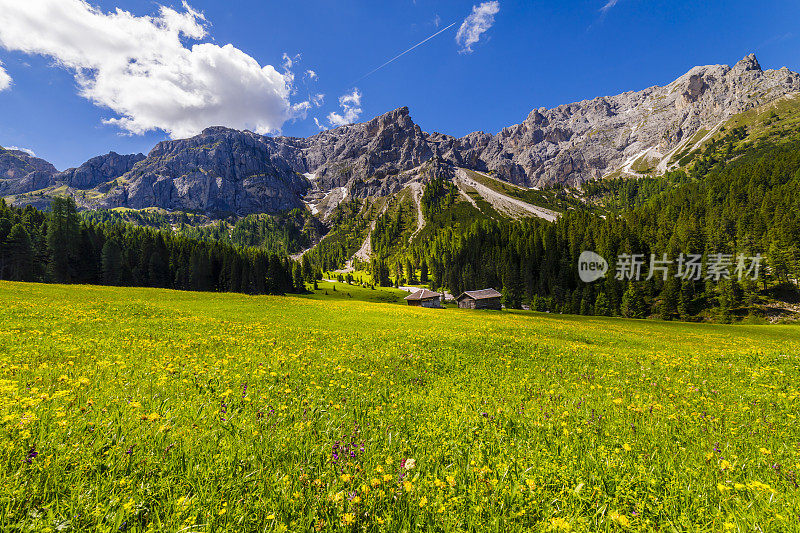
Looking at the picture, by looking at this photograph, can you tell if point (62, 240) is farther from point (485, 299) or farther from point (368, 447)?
point (485, 299)

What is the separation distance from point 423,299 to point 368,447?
3745 inches

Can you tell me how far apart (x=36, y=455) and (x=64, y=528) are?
134cm

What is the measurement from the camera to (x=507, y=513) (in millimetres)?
3387

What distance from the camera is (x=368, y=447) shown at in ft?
14.6

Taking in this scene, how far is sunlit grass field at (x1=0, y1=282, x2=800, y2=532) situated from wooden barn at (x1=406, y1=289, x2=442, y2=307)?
89.4 m

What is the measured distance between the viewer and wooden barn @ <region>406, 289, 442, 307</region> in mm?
98312

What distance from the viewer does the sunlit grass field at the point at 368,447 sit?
3.04 metres

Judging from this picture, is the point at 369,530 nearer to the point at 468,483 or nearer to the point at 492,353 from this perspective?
the point at 468,483

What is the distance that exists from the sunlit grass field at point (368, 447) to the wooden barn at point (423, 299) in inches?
3519

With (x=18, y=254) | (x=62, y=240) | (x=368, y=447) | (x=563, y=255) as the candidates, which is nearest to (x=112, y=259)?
(x=62, y=240)

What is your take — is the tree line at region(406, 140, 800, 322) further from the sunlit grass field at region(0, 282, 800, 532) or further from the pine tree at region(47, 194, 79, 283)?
the pine tree at region(47, 194, 79, 283)

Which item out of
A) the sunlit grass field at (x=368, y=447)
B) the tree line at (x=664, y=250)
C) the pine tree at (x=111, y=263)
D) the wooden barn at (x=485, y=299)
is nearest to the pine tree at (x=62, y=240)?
the pine tree at (x=111, y=263)

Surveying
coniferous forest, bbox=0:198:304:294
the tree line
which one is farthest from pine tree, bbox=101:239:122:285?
the tree line

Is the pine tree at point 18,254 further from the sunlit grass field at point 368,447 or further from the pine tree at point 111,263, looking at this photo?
the sunlit grass field at point 368,447
